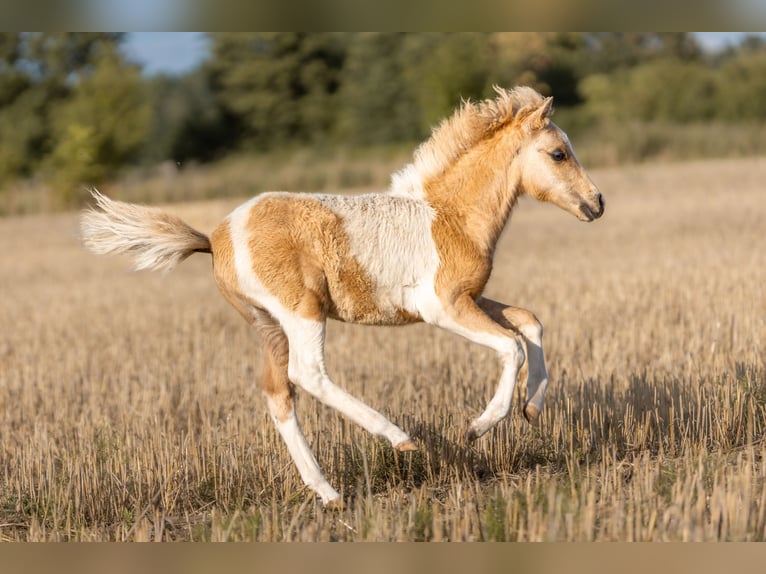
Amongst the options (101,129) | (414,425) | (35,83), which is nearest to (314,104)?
(35,83)

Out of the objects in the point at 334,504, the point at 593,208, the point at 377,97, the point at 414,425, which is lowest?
the point at 334,504

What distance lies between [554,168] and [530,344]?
3.47 ft

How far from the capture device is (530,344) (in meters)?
5.48

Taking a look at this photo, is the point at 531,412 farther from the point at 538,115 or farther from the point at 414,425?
the point at 538,115

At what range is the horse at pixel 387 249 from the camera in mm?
5332

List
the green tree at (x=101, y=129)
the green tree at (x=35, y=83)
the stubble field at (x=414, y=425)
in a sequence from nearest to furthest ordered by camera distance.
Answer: the stubble field at (x=414, y=425) → the green tree at (x=101, y=129) → the green tree at (x=35, y=83)

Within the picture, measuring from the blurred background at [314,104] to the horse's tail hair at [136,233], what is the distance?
930 inches

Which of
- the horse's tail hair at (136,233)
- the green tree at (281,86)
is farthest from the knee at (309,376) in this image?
the green tree at (281,86)

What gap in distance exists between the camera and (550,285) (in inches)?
494

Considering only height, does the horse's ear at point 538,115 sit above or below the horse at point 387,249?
above

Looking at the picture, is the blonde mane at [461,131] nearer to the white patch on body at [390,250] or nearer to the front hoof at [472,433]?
the white patch on body at [390,250]

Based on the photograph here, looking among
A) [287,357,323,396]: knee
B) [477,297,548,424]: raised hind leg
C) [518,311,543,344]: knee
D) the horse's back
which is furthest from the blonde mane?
[287,357,323,396]: knee
